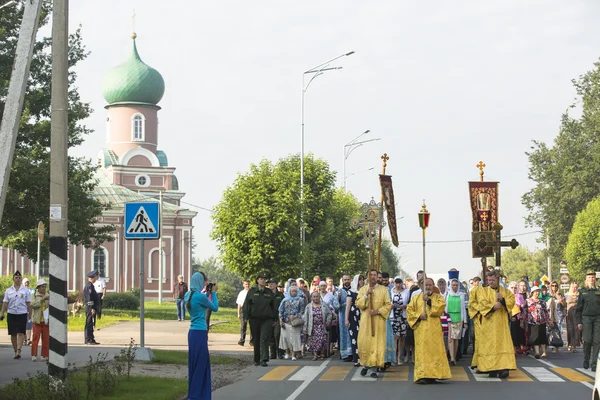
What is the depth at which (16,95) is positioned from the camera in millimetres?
12891

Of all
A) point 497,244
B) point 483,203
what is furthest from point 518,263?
point 497,244

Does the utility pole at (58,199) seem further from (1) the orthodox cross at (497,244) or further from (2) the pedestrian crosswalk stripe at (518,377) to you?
(1) the orthodox cross at (497,244)

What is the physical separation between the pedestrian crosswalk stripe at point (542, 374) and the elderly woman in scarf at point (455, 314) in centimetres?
221

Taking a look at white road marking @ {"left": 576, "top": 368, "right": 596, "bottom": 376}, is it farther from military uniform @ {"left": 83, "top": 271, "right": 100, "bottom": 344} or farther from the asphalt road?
military uniform @ {"left": 83, "top": 271, "right": 100, "bottom": 344}

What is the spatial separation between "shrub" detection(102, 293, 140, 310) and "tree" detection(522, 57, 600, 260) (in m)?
31.4

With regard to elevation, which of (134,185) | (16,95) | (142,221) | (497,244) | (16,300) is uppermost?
(134,185)

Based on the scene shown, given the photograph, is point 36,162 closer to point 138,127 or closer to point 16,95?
point 16,95

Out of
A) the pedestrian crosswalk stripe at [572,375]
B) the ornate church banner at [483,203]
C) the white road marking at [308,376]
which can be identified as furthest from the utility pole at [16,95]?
the ornate church banner at [483,203]

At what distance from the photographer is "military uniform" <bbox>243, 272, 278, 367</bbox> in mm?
21469

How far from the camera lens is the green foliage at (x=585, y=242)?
68.4m

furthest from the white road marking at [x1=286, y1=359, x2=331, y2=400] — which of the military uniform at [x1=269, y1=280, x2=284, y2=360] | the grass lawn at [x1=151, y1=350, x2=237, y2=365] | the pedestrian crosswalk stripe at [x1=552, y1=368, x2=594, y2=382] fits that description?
the pedestrian crosswalk stripe at [x1=552, y1=368, x2=594, y2=382]

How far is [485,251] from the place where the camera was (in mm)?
22500

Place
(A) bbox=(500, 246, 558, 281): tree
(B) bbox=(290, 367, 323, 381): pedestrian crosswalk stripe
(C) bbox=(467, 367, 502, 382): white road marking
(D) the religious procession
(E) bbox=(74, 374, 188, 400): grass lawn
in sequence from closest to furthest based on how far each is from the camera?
(E) bbox=(74, 374, 188, 400): grass lawn
(C) bbox=(467, 367, 502, 382): white road marking
(B) bbox=(290, 367, 323, 381): pedestrian crosswalk stripe
(D) the religious procession
(A) bbox=(500, 246, 558, 281): tree

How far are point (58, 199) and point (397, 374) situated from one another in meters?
8.23
